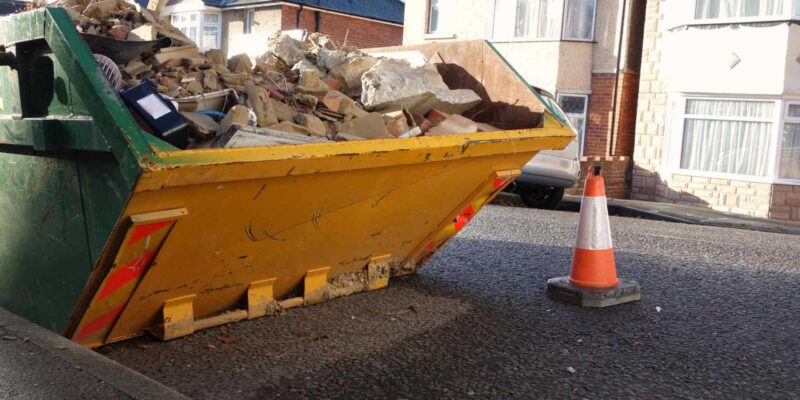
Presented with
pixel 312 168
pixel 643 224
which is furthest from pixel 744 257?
pixel 312 168

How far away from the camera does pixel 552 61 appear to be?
1623 cm

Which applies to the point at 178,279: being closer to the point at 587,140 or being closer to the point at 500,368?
the point at 500,368

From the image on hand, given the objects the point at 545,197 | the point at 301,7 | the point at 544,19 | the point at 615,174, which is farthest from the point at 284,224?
the point at 301,7

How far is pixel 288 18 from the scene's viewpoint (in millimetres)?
25016

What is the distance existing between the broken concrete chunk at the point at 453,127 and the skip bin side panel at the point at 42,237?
6.10 feet

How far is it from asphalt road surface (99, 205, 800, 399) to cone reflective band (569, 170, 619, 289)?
24 cm

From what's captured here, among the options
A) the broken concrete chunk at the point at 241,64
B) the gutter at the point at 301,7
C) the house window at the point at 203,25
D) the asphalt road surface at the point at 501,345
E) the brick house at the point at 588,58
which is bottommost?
the asphalt road surface at the point at 501,345

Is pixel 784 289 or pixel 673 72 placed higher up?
pixel 673 72

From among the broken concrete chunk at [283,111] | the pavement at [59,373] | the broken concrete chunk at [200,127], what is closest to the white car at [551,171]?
the broken concrete chunk at [283,111]

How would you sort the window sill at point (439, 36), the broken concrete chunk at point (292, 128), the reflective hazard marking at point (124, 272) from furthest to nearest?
the window sill at point (439, 36), the broken concrete chunk at point (292, 128), the reflective hazard marking at point (124, 272)

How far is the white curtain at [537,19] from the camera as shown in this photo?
16.3m

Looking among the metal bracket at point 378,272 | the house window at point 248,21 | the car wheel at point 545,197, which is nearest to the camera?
the metal bracket at point 378,272

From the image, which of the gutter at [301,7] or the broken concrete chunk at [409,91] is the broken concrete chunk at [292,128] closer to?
the broken concrete chunk at [409,91]

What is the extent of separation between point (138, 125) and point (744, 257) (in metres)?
5.84
